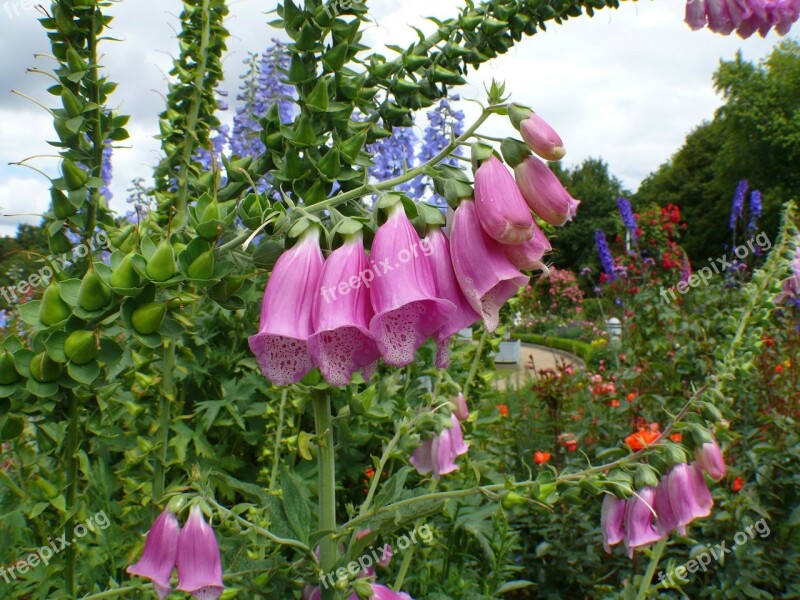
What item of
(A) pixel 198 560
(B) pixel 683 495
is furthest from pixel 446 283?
(B) pixel 683 495

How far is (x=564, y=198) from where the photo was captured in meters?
0.72

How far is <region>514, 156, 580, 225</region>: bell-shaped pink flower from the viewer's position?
2.31 feet

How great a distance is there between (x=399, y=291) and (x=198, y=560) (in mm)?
582

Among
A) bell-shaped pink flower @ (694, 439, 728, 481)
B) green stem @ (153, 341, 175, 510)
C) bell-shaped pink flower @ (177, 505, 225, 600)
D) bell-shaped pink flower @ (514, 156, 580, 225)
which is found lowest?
bell-shaped pink flower @ (694, 439, 728, 481)

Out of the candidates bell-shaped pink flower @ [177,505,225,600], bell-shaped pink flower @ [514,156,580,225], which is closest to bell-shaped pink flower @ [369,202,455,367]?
bell-shaped pink flower @ [514,156,580,225]

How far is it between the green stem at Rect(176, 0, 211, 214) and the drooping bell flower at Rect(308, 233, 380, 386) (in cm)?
86

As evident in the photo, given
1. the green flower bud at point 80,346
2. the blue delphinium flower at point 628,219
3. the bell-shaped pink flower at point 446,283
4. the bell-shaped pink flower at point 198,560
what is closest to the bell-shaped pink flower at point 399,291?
the bell-shaped pink flower at point 446,283

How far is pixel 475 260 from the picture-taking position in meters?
0.69

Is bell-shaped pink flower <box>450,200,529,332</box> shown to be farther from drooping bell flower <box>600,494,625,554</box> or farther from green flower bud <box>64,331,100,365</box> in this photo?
drooping bell flower <box>600,494,625,554</box>

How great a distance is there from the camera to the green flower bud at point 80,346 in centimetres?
67

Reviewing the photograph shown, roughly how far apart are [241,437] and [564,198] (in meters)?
1.84

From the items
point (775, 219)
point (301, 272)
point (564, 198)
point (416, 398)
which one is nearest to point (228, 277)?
point (301, 272)

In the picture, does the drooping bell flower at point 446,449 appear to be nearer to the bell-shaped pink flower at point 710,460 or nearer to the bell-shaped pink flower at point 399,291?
the bell-shaped pink flower at point 710,460

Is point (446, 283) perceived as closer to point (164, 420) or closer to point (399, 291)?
point (399, 291)
